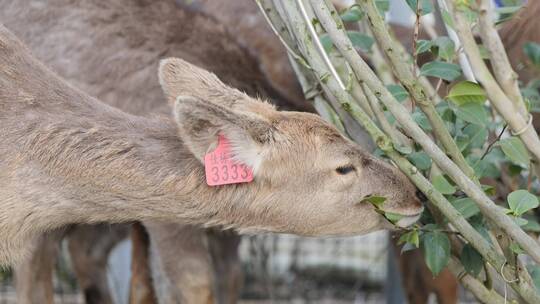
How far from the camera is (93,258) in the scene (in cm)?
673

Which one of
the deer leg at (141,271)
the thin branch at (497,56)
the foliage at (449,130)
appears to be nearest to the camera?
the thin branch at (497,56)

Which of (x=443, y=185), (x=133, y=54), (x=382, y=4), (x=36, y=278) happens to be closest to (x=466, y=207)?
(x=443, y=185)

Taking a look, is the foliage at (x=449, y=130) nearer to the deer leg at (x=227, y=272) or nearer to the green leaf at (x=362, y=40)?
the green leaf at (x=362, y=40)

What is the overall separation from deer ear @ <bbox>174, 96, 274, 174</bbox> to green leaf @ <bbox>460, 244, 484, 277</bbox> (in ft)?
2.72

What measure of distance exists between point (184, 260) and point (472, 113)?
7.03ft

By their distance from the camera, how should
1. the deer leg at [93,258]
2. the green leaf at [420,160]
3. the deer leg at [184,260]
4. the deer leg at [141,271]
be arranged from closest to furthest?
the green leaf at [420,160] < the deer leg at [184,260] < the deer leg at [141,271] < the deer leg at [93,258]

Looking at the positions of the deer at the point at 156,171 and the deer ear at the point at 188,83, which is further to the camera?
the deer ear at the point at 188,83

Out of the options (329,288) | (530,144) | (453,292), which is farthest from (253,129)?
(329,288)

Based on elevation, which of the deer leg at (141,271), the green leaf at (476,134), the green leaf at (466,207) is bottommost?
the deer leg at (141,271)

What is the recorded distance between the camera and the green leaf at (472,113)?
3.73m

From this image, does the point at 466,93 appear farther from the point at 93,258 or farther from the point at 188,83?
the point at 93,258

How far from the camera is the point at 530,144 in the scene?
3600 mm

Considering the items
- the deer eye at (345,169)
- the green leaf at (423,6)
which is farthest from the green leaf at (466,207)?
the green leaf at (423,6)

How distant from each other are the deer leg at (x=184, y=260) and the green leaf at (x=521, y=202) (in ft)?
7.12
